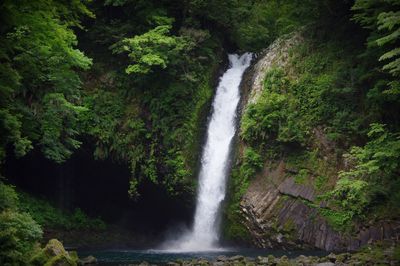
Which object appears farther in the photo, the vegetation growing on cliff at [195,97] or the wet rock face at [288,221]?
the wet rock face at [288,221]

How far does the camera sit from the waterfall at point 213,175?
19.7 metres

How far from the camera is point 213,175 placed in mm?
20172

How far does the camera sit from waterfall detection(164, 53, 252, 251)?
19688mm

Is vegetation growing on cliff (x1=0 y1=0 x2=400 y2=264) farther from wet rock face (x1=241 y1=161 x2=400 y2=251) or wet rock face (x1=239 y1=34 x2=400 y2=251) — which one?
wet rock face (x1=241 y1=161 x2=400 y2=251)

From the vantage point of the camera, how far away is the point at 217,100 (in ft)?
73.3

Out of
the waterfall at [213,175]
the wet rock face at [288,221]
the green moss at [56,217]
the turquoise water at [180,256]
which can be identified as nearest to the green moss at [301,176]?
the wet rock face at [288,221]

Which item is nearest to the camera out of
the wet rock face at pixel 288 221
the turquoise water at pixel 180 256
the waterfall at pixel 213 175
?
the turquoise water at pixel 180 256

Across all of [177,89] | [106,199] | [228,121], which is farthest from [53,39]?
[106,199]

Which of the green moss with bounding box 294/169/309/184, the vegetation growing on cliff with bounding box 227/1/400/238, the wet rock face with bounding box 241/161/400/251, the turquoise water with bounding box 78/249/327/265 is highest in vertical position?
the vegetation growing on cliff with bounding box 227/1/400/238

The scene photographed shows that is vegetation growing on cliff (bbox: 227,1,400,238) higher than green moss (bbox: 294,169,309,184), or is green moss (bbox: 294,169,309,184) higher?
vegetation growing on cliff (bbox: 227,1,400,238)

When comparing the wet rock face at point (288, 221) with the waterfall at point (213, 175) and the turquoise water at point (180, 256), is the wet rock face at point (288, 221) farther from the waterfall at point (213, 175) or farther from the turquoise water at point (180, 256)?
the waterfall at point (213, 175)

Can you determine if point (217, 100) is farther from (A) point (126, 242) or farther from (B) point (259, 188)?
(A) point (126, 242)

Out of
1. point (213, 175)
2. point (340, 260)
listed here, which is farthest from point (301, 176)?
point (340, 260)

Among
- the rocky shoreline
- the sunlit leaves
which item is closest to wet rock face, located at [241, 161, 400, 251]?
the rocky shoreline
